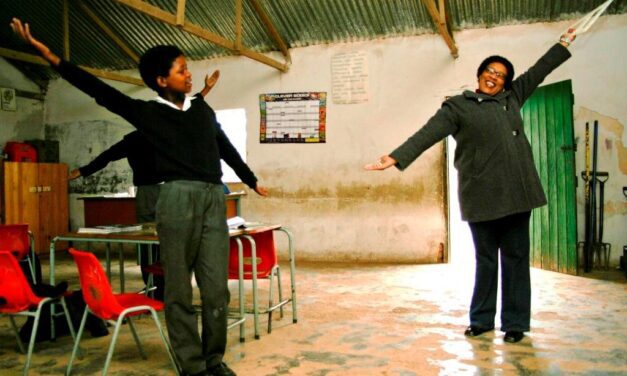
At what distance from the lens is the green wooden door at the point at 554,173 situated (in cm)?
554

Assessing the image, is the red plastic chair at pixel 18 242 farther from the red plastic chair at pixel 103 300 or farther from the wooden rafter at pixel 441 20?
the wooden rafter at pixel 441 20

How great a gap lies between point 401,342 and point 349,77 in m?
4.39

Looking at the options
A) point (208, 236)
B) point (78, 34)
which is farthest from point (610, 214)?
point (78, 34)

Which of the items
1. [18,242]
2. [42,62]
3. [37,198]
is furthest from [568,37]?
[37,198]

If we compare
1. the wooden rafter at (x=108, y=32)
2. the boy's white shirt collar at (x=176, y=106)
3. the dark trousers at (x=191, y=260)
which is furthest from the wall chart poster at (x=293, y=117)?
the dark trousers at (x=191, y=260)

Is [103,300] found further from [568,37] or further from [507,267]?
[568,37]

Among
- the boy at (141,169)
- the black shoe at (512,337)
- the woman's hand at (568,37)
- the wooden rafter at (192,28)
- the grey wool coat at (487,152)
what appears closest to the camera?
the grey wool coat at (487,152)

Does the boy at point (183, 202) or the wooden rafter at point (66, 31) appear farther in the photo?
the wooden rafter at point (66, 31)

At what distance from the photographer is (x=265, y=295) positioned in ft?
16.2

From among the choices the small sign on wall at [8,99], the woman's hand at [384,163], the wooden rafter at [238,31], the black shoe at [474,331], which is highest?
the wooden rafter at [238,31]

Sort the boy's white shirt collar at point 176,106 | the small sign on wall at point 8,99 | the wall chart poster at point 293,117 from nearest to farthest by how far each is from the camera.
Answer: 1. the boy's white shirt collar at point 176,106
2. the wall chart poster at point 293,117
3. the small sign on wall at point 8,99

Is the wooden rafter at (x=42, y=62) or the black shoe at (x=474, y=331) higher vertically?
the wooden rafter at (x=42, y=62)

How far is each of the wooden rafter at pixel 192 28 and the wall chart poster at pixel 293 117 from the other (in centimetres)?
44

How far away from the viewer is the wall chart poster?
7.21 meters
